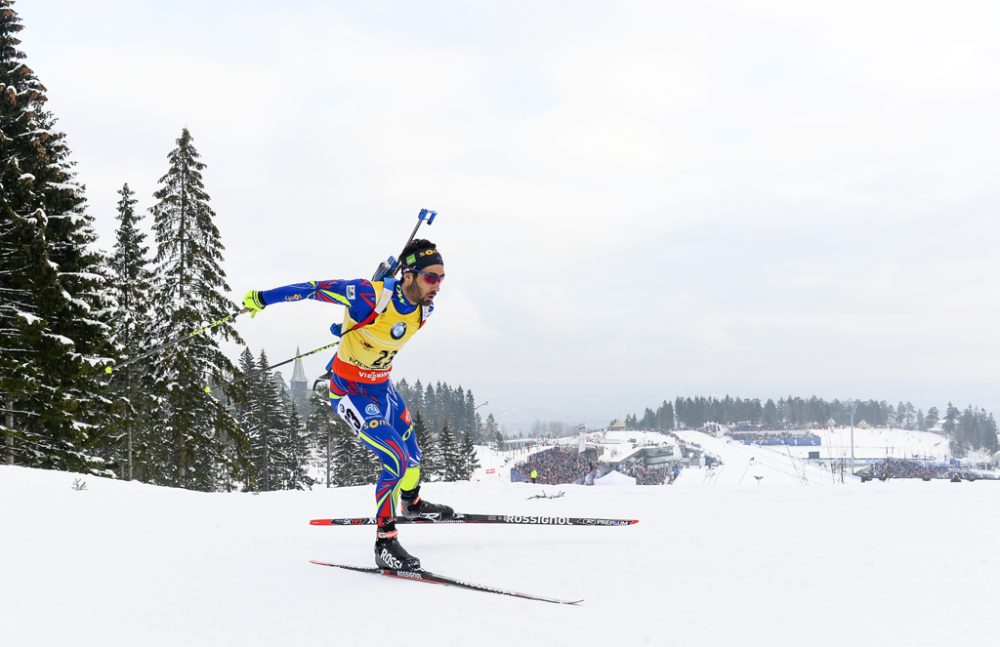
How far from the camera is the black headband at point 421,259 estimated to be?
4992 millimetres


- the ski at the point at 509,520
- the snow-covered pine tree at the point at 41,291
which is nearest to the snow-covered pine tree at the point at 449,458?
the snow-covered pine tree at the point at 41,291

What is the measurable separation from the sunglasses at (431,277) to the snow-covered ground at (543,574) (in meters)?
2.21

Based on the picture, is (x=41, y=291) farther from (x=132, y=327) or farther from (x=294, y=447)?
(x=294, y=447)

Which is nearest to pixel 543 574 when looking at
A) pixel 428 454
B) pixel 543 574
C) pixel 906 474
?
pixel 543 574

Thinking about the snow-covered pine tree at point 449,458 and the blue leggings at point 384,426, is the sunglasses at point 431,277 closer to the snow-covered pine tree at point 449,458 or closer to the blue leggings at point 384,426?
the blue leggings at point 384,426

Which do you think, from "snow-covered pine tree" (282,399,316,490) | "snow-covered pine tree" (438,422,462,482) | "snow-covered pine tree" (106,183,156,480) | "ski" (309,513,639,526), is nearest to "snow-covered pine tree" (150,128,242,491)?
"snow-covered pine tree" (106,183,156,480)

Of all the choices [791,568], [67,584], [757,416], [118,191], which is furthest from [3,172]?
[757,416]

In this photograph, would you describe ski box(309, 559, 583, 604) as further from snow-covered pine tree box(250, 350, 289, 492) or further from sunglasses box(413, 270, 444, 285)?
snow-covered pine tree box(250, 350, 289, 492)

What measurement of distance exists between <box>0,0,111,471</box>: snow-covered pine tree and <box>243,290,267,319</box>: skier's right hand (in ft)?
37.4

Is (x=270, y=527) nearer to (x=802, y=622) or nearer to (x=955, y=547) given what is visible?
(x=802, y=622)

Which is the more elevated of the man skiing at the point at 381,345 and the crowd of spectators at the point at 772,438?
the man skiing at the point at 381,345

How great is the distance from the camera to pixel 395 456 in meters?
5.16

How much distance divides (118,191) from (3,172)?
10790mm

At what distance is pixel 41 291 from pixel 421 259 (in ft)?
44.2
